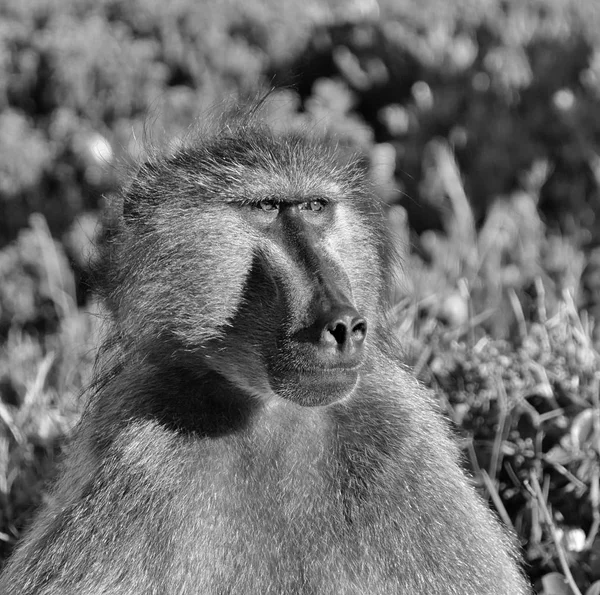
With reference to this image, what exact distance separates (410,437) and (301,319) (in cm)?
43

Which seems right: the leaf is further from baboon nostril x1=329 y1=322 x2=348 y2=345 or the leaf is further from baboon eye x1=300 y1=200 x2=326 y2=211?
baboon eye x1=300 y1=200 x2=326 y2=211

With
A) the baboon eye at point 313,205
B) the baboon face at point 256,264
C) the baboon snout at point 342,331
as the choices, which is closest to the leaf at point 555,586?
the baboon face at point 256,264

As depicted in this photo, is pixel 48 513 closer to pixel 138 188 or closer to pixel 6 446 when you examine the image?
pixel 138 188

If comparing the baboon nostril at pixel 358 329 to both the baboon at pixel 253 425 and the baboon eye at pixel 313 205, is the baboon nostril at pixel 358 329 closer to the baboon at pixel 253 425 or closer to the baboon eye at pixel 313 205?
the baboon at pixel 253 425

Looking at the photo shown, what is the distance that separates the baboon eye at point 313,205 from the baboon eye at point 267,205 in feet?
0.20

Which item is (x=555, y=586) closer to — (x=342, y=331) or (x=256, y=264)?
(x=342, y=331)

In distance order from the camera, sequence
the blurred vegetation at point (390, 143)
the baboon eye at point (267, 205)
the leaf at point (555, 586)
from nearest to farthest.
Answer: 1. the baboon eye at point (267, 205)
2. the leaf at point (555, 586)
3. the blurred vegetation at point (390, 143)

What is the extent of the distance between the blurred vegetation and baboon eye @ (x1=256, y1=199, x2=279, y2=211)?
1.17 meters

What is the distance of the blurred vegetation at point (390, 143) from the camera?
358 centimetres

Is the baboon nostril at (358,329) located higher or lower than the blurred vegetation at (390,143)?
higher

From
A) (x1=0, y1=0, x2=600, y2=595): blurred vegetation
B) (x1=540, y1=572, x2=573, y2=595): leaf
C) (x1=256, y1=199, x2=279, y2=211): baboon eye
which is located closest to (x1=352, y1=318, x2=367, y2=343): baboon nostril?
(x1=256, y1=199, x2=279, y2=211): baboon eye

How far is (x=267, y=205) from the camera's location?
2.34 m

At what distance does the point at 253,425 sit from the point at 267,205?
1.58 feet

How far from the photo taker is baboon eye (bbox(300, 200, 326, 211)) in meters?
2.37
